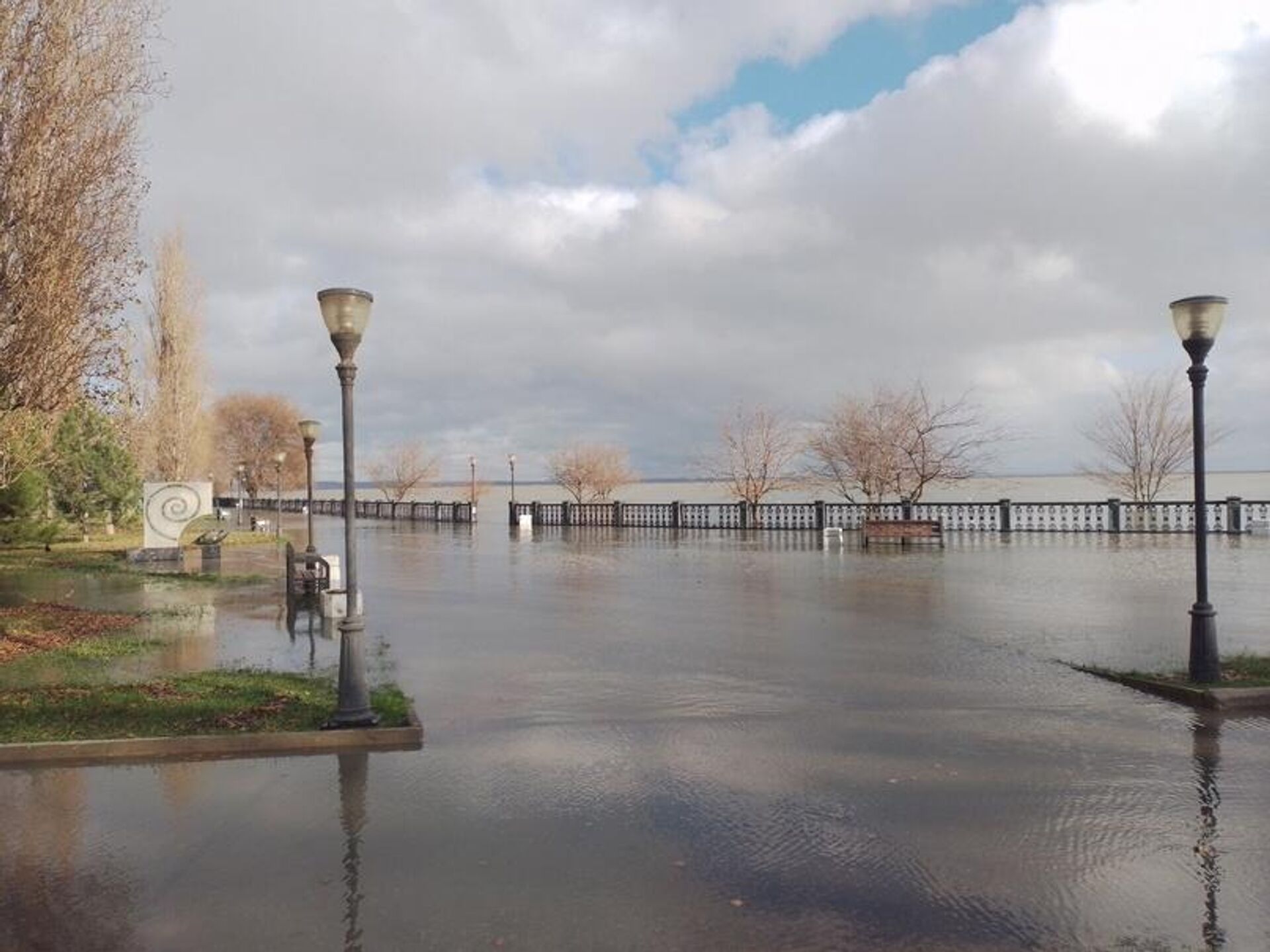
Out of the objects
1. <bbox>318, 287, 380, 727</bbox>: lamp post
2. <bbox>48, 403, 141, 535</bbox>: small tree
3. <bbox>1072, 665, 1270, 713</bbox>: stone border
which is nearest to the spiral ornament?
<bbox>48, 403, 141, 535</bbox>: small tree

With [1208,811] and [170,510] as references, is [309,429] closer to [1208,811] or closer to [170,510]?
[170,510]

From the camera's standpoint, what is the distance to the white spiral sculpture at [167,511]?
24000mm

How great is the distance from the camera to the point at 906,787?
5.69m

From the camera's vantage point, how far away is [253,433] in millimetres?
87062

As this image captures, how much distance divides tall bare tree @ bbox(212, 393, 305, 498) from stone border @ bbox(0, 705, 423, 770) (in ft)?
276

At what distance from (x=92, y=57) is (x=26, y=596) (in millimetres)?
9482

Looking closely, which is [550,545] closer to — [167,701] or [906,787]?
[167,701]

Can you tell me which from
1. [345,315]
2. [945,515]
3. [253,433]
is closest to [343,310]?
[345,315]

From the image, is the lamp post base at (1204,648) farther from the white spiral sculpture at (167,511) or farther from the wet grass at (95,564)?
the white spiral sculpture at (167,511)

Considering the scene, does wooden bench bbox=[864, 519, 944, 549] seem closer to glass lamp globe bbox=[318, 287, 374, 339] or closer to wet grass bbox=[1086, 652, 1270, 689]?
wet grass bbox=[1086, 652, 1270, 689]

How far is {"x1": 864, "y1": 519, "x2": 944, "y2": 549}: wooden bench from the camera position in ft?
93.5

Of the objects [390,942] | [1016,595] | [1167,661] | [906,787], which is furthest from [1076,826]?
[1016,595]

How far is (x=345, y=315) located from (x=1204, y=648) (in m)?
8.40

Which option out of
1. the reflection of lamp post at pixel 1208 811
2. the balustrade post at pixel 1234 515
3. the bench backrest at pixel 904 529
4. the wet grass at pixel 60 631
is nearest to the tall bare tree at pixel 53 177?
the wet grass at pixel 60 631
